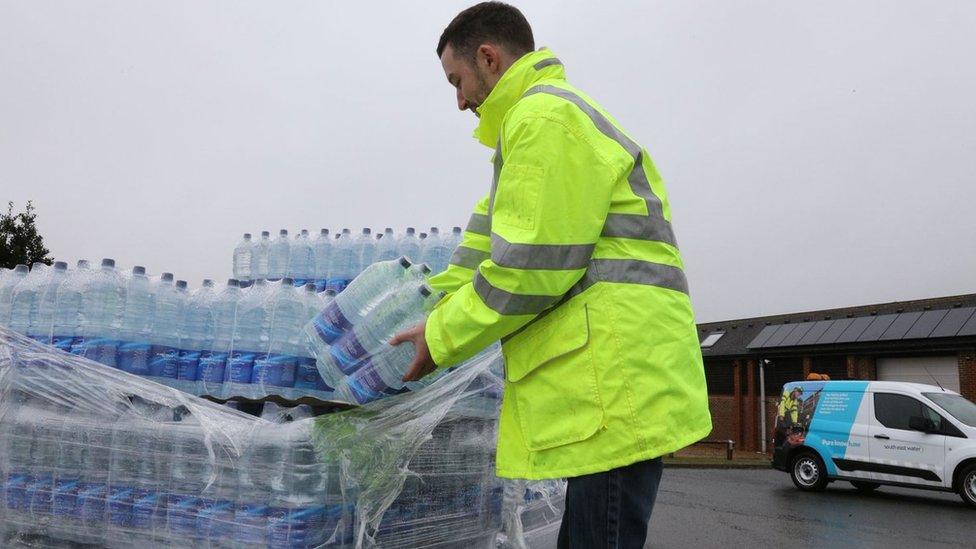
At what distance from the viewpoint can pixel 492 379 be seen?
12.1 ft

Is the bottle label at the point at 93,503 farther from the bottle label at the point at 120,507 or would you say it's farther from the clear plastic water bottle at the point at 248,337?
the clear plastic water bottle at the point at 248,337

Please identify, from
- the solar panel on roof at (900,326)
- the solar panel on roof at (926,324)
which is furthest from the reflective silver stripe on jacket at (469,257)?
the solar panel on roof at (900,326)

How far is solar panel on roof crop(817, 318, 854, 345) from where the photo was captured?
26258mm

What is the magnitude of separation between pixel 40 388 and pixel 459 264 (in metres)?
2.40

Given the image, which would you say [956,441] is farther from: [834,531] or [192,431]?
[192,431]

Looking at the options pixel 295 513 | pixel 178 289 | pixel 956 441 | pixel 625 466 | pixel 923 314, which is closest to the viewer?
pixel 625 466

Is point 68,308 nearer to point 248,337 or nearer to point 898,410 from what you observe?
point 248,337

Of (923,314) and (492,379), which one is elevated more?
(923,314)

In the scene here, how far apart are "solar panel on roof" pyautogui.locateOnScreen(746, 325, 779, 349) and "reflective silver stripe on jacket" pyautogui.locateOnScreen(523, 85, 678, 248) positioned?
28162 mm

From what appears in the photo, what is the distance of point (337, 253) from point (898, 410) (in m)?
A: 11.8

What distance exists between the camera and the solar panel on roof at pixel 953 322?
72.9 feet

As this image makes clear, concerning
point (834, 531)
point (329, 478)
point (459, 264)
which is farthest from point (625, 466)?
point (834, 531)

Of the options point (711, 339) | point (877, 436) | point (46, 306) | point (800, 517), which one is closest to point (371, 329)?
point (46, 306)

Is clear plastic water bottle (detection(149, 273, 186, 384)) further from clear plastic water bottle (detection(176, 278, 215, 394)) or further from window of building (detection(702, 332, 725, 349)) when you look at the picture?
window of building (detection(702, 332, 725, 349))
